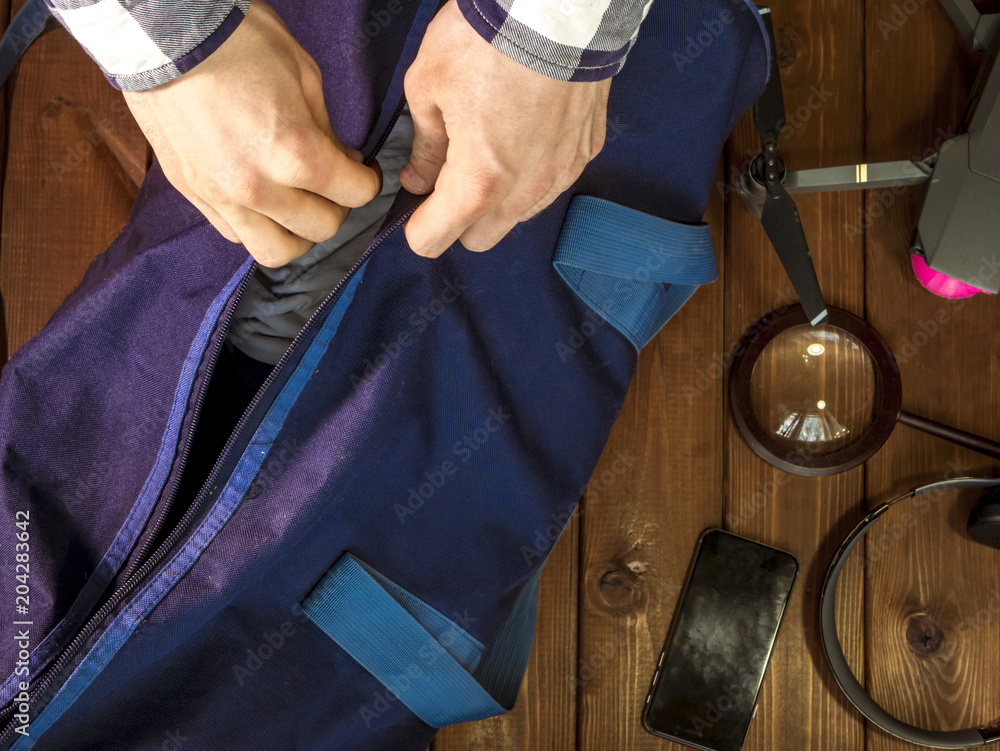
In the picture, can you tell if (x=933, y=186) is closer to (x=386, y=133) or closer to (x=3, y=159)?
(x=386, y=133)

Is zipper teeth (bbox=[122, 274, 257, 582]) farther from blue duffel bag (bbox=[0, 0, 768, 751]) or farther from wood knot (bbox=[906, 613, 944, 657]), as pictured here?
wood knot (bbox=[906, 613, 944, 657])

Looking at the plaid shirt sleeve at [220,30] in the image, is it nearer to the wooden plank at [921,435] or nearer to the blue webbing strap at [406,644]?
the blue webbing strap at [406,644]

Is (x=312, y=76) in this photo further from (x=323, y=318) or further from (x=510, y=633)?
(x=510, y=633)

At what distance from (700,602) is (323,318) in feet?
1.44

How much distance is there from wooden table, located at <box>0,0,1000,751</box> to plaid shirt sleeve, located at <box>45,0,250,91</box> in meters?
0.45

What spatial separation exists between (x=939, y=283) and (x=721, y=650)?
1.26 feet

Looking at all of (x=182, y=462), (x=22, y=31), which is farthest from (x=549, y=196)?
(x=22, y=31)

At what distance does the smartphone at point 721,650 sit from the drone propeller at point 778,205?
249 millimetres

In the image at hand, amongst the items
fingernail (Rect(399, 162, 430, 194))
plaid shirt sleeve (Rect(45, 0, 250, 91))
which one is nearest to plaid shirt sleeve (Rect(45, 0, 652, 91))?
plaid shirt sleeve (Rect(45, 0, 250, 91))

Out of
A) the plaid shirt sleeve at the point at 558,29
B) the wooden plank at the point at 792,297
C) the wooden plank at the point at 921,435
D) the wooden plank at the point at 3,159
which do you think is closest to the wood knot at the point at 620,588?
the wooden plank at the point at 792,297

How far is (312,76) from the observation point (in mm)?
392

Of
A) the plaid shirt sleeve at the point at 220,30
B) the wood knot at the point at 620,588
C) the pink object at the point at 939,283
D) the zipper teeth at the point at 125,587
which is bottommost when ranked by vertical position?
the wood knot at the point at 620,588

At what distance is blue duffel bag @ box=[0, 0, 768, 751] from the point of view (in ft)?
1.58

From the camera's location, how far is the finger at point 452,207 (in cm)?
38
